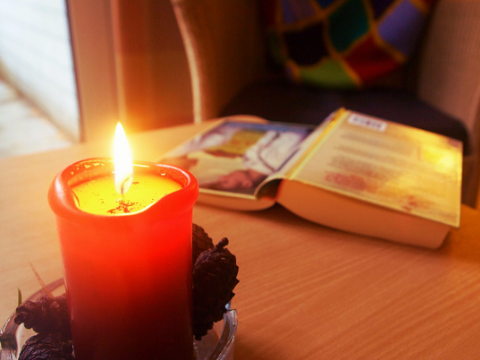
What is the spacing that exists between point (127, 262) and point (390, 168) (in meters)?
0.45

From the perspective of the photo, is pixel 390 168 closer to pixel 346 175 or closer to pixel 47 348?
pixel 346 175

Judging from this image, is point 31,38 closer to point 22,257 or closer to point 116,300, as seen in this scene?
point 22,257

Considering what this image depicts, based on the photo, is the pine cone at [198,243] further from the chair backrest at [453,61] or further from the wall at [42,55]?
the wall at [42,55]

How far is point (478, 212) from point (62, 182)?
0.55 metres

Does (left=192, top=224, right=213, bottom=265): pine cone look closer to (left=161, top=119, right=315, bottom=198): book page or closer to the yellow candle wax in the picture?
the yellow candle wax

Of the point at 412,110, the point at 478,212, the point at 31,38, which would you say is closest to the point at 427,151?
the point at 478,212

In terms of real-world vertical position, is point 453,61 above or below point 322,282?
above

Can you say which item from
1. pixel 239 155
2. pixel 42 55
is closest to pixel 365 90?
pixel 239 155

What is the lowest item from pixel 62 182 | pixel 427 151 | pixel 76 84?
pixel 76 84

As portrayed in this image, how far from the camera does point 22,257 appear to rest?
43cm

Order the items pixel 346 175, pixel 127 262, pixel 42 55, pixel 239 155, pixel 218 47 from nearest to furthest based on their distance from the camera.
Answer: pixel 127 262, pixel 346 175, pixel 239 155, pixel 218 47, pixel 42 55

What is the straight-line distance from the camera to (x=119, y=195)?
0.75ft

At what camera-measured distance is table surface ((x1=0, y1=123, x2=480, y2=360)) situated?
1.15 ft

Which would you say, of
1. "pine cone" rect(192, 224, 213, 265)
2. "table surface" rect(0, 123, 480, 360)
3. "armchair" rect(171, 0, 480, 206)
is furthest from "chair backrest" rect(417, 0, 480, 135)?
"pine cone" rect(192, 224, 213, 265)
